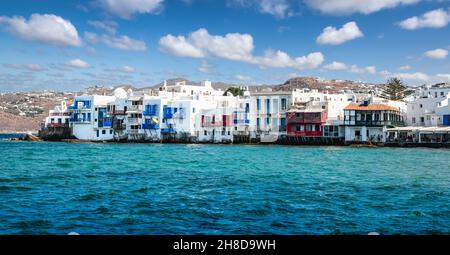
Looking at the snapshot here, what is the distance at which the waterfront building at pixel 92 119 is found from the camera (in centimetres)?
8725

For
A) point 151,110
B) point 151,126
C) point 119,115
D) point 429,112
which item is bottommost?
point 151,126

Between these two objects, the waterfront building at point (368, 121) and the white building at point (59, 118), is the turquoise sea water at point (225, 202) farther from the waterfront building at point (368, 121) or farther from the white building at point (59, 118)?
the white building at point (59, 118)

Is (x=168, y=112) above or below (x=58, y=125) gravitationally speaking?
above

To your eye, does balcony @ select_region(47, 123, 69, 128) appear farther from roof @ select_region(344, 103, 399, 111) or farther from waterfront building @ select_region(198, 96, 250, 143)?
roof @ select_region(344, 103, 399, 111)

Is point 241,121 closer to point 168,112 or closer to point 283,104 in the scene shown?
point 283,104

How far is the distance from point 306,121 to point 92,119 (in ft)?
124

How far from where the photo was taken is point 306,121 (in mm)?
70438

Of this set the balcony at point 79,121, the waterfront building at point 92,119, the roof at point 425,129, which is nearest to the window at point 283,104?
the roof at point 425,129

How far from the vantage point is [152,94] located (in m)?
89.1

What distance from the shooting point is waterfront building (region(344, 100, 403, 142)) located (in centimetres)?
6675

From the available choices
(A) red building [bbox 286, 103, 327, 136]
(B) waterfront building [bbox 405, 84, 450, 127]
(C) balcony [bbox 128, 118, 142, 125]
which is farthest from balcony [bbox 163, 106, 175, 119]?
(B) waterfront building [bbox 405, 84, 450, 127]

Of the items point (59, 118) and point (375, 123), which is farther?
point (59, 118)

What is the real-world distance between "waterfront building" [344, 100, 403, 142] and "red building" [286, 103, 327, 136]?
345 centimetres

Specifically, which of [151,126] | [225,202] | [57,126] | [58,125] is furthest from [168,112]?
[225,202]
